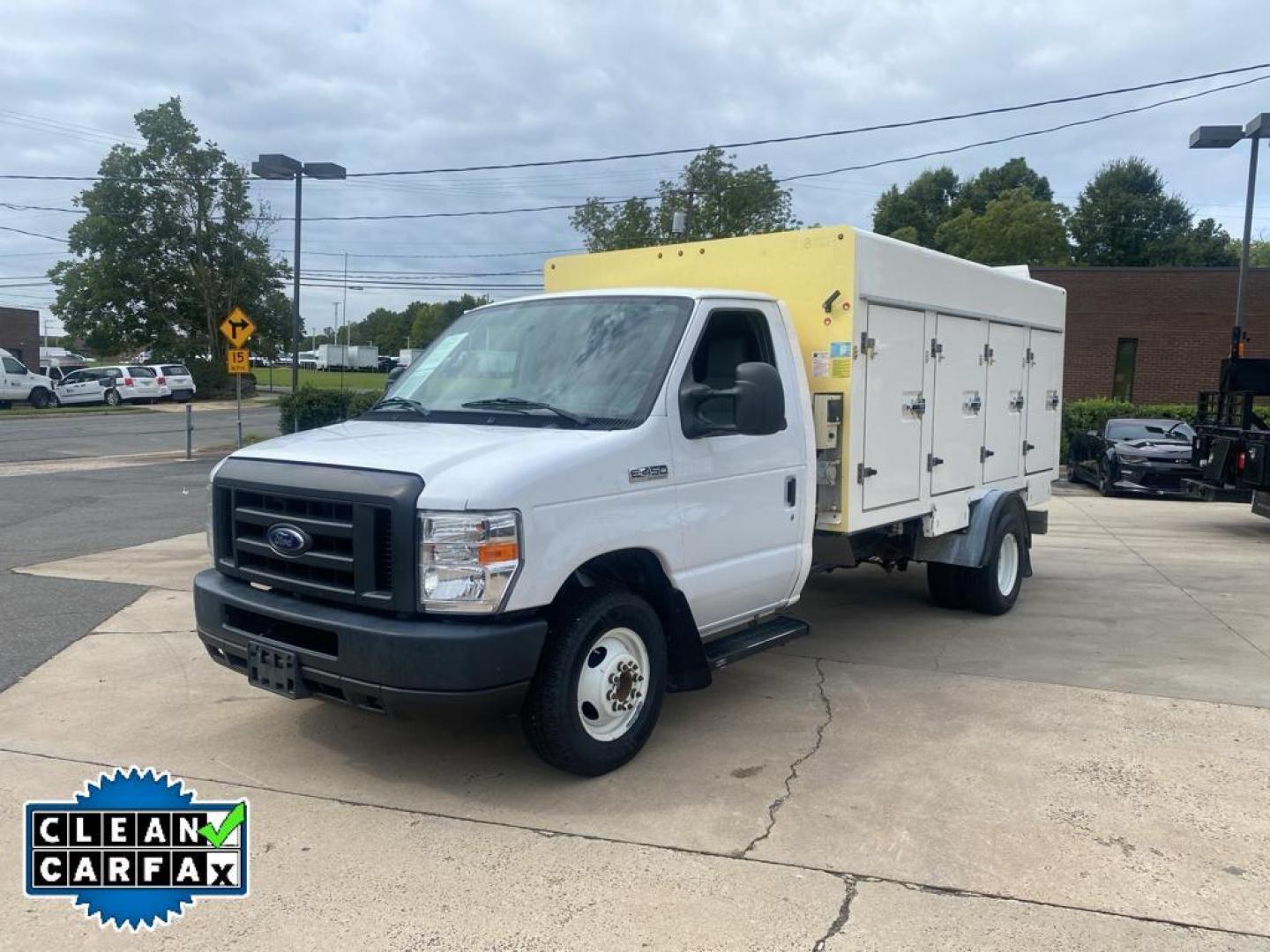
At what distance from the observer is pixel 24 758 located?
15.6ft

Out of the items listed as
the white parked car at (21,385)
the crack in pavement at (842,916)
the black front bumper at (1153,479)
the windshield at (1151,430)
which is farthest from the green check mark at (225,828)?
the white parked car at (21,385)

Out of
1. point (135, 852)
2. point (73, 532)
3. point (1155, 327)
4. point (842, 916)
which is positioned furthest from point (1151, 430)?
point (135, 852)

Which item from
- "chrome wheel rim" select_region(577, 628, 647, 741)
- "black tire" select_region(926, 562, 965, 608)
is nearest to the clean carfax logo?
"chrome wheel rim" select_region(577, 628, 647, 741)

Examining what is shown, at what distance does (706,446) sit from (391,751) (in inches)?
83.6

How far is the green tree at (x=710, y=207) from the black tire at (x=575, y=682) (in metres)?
25.4

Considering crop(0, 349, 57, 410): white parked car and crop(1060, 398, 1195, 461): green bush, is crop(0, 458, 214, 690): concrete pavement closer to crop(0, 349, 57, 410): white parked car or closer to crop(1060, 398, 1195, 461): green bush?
crop(1060, 398, 1195, 461): green bush

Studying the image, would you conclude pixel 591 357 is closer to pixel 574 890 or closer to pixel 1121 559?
pixel 574 890

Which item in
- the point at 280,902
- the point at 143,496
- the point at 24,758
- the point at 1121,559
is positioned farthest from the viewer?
the point at 143,496

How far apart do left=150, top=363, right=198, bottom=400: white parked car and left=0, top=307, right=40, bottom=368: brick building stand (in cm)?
2297

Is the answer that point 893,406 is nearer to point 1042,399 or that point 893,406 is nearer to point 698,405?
point 698,405

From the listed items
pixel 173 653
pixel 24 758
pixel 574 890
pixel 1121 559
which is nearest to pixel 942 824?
pixel 574 890

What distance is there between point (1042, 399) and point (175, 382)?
134ft

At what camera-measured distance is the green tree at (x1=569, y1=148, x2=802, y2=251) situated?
2922cm

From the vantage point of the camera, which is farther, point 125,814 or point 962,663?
point 962,663
